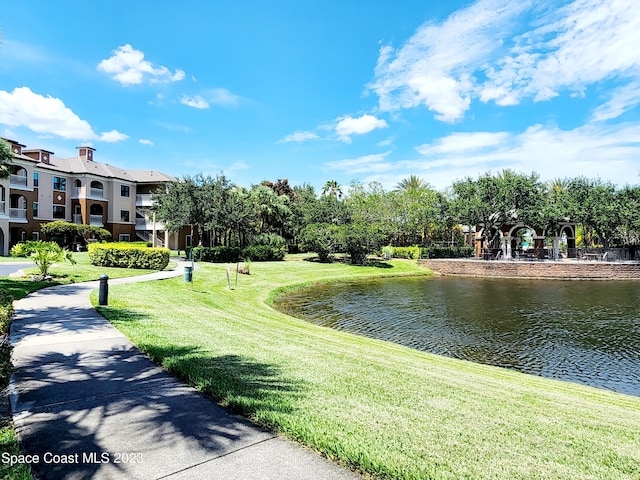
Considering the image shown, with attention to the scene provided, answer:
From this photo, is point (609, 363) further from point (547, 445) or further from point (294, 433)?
point (294, 433)

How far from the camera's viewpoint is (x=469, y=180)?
42562 mm

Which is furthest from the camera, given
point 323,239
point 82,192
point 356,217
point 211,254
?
point 356,217

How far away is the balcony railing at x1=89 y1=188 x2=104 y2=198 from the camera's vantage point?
4029 centimetres

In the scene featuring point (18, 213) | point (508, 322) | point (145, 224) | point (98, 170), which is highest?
point (98, 170)

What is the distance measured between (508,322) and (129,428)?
46.9 ft

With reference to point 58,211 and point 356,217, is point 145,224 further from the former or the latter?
point 356,217

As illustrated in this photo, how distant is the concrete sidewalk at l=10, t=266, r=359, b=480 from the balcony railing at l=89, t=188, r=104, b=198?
39079 millimetres

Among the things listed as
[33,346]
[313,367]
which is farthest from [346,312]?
[33,346]

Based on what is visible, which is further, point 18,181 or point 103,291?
point 18,181

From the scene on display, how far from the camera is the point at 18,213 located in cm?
3441

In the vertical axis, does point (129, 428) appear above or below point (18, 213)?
below

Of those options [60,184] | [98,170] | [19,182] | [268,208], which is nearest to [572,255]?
[268,208]

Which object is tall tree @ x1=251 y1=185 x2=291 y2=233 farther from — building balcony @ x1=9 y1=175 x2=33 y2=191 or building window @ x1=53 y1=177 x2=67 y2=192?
building balcony @ x1=9 y1=175 x2=33 y2=191

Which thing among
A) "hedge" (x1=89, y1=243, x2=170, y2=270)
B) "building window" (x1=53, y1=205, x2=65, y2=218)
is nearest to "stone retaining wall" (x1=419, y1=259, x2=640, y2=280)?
"hedge" (x1=89, y1=243, x2=170, y2=270)
